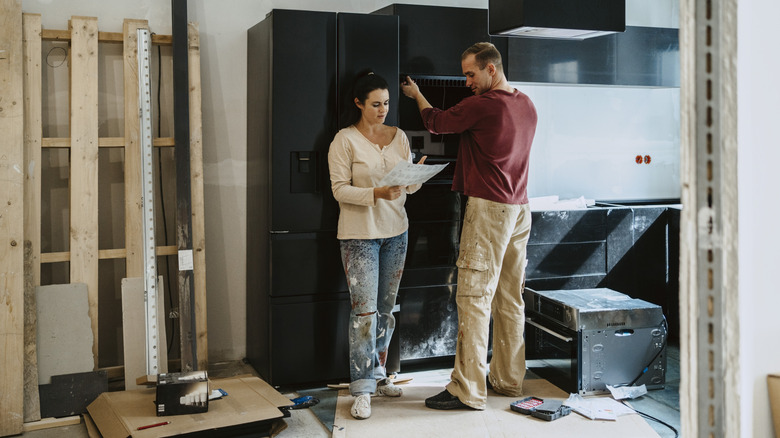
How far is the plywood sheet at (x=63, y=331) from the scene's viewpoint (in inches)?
137

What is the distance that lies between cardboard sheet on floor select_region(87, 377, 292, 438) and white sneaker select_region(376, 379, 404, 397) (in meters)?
0.57

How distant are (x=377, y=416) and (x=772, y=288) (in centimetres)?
248

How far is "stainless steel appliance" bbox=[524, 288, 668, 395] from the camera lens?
3633 mm

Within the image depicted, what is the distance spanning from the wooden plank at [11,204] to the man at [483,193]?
198 cm

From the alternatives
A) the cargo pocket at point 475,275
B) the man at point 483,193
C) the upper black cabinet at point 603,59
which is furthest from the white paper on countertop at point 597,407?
the upper black cabinet at point 603,59

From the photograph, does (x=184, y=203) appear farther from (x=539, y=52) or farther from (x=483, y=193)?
(x=539, y=52)

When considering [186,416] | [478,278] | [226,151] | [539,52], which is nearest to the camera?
[186,416]

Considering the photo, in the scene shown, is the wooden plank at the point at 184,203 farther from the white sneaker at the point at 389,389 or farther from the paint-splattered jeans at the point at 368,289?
the white sneaker at the point at 389,389

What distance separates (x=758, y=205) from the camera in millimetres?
1126

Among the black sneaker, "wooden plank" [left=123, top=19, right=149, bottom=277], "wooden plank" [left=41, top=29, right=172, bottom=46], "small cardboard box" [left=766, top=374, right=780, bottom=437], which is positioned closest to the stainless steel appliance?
the black sneaker

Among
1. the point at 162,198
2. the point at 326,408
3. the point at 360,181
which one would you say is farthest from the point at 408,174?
the point at 162,198

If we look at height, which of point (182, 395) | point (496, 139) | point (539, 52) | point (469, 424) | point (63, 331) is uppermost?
point (539, 52)

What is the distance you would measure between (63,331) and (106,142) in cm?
99

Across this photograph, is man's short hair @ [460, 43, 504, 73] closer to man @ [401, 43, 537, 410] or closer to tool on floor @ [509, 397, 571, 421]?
man @ [401, 43, 537, 410]
